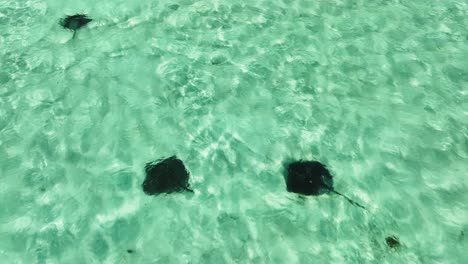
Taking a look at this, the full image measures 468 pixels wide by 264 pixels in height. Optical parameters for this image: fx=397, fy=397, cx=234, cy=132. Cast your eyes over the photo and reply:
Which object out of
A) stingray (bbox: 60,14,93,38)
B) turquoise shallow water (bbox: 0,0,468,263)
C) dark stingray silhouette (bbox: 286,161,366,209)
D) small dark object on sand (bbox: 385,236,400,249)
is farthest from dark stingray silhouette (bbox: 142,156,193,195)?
stingray (bbox: 60,14,93,38)

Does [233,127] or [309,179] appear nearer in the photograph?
[309,179]

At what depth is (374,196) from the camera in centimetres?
569

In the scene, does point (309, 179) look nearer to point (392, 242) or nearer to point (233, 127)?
point (392, 242)

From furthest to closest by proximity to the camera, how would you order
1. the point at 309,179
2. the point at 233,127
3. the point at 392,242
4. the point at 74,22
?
the point at 74,22, the point at 233,127, the point at 309,179, the point at 392,242

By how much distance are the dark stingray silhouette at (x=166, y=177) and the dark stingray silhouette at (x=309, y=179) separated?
4.99ft

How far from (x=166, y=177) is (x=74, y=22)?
4.31m

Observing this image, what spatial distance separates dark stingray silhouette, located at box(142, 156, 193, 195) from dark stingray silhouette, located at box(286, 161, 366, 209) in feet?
4.99

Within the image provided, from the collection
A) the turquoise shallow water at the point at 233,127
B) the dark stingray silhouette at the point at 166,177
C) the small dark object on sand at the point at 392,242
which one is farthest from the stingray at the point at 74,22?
the small dark object on sand at the point at 392,242

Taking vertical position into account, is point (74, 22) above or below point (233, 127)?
above

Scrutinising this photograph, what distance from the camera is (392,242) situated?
17.2ft

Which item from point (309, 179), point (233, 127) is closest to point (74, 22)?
point (233, 127)

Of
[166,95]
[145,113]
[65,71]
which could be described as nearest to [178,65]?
[166,95]

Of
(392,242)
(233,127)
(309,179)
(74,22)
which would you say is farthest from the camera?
(74,22)

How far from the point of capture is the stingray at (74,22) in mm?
8031
